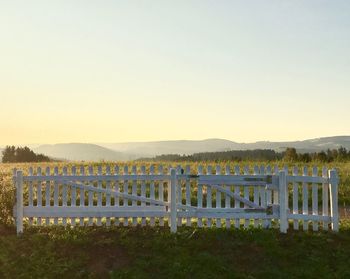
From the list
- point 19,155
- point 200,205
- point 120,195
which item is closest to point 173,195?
point 200,205

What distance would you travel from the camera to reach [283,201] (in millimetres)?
12633

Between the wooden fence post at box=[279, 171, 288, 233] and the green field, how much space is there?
0.31 metres

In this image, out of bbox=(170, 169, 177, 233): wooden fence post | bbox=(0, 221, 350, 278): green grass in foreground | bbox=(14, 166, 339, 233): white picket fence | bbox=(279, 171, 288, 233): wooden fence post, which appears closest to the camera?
bbox=(0, 221, 350, 278): green grass in foreground

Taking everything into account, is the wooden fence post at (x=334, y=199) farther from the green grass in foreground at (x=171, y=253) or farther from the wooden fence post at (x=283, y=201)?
the wooden fence post at (x=283, y=201)

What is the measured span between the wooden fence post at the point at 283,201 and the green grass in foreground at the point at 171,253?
21cm

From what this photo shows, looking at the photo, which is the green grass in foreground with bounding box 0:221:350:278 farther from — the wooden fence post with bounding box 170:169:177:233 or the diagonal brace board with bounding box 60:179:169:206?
the diagonal brace board with bounding box 60:179:169:206

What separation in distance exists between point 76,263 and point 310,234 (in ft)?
18.1

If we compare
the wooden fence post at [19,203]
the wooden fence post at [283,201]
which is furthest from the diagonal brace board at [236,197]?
the wooden fence post at [19,203]

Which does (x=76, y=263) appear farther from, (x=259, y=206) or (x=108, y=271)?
(x=259, y=206)

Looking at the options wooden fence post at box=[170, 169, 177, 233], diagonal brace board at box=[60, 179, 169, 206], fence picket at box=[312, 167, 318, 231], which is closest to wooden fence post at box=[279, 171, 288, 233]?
fence picket at box=[312, 167, 318, 231]

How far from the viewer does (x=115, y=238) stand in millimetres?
12062

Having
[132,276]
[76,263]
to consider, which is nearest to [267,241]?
[132,276]

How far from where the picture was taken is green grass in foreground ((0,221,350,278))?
1073cm

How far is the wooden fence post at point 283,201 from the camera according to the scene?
12570 millimetres
